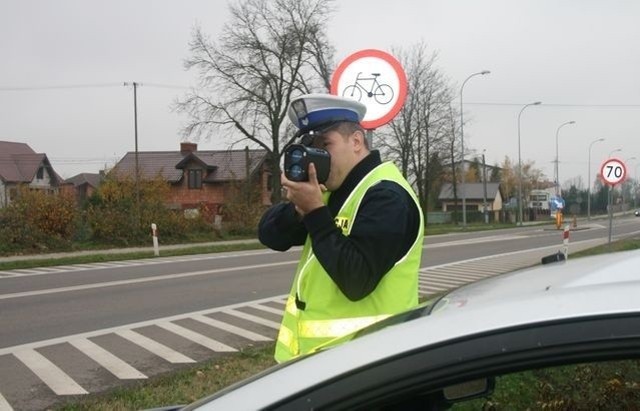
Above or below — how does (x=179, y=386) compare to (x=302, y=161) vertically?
below

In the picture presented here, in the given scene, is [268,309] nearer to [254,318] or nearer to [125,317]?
[254,318]

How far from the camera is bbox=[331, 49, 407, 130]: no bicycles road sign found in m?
4.68

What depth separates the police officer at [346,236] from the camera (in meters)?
2.12

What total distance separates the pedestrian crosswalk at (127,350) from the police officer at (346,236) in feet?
12.6

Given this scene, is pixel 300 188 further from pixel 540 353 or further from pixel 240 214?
pixel 240 214

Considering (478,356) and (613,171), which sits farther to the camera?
(613,171)

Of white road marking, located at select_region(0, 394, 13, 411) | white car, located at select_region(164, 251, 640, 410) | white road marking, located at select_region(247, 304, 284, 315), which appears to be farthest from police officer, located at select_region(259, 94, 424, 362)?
white road marking, located at select_region(247, 304, 284, 315)

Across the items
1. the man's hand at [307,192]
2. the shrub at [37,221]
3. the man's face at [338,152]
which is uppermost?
the man's face at [338,152]

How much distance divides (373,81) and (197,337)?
4367 millimetres

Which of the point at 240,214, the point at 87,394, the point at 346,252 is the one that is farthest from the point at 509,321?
the point at 240,214

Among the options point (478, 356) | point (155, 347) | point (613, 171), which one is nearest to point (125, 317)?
point (155, 347)

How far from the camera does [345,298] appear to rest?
224cm

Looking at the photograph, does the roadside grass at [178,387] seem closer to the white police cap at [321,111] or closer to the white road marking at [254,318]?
the white road marking at [254,318]

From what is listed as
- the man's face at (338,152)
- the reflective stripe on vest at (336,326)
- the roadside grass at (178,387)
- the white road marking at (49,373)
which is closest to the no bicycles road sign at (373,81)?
the man's face at (338,152)
